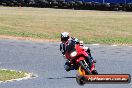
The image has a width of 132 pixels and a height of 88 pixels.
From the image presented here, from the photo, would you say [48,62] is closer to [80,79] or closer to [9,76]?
[9,76]

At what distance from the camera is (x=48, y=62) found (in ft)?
74.0

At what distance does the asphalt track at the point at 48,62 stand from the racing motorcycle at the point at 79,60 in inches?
332

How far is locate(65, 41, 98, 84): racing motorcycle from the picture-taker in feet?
12.9

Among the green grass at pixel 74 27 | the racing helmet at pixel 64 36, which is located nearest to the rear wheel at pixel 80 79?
the racing helmet at pixel 64 36

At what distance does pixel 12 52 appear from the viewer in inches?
1117

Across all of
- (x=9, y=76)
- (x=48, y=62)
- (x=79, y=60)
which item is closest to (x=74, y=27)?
(x=48, y=62)

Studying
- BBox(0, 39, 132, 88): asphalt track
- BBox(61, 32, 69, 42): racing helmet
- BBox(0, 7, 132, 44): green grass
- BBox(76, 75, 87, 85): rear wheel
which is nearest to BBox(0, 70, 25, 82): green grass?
BBox(0, 39, 132, 88): asphalt track

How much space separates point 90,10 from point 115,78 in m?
66.3

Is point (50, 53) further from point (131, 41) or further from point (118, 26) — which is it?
point (118, 26)

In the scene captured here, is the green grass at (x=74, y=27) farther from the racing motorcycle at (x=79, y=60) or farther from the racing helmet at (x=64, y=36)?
the racing motorcycle at (x=79, y=60)

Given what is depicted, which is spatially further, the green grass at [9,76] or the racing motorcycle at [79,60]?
the green grass at [9,76]

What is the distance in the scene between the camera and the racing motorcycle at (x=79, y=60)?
155 inches

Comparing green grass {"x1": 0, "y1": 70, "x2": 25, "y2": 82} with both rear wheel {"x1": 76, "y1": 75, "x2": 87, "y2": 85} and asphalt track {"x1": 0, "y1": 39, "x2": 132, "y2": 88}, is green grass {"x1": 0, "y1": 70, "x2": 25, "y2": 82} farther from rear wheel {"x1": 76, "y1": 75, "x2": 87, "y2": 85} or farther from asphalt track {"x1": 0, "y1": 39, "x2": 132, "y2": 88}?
rear wheel {"x1": 76, "y1": 75, "x2": 87, "y2": 85}

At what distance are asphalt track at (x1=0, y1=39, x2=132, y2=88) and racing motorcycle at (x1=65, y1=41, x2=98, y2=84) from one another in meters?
8.44
